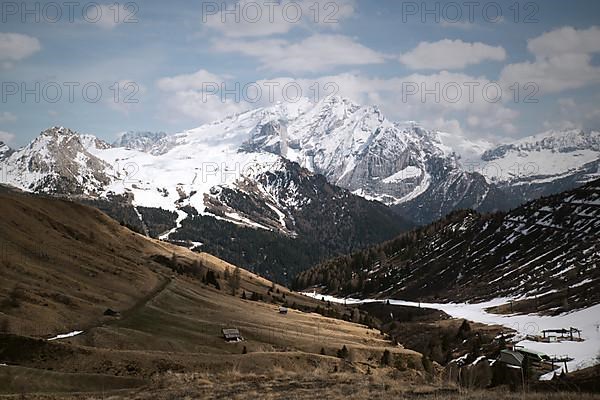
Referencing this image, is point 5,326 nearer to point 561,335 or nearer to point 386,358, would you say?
point 386,358

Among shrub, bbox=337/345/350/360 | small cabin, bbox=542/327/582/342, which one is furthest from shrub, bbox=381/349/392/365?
small cabin, bbox=542/327/582/342

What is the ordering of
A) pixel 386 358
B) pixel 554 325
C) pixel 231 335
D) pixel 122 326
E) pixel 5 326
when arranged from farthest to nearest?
pixel 554 325 < pixel 386 358 < pixel 231 335 < pixel 122 326 < pixel 5 326

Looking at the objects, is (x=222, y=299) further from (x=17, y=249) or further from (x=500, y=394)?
(x=500, y=394)

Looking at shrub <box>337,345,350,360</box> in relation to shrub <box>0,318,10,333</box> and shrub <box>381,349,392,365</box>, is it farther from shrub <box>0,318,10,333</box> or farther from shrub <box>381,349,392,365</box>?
shrub <box>0,318,10,333</box>

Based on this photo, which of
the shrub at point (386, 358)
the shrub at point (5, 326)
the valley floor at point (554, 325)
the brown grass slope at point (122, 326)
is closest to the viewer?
the brown grass slope at point (122, 326)

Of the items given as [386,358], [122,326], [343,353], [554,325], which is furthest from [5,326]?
[554,325]

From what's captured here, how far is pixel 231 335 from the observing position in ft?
313

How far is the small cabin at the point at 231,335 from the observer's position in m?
94.3

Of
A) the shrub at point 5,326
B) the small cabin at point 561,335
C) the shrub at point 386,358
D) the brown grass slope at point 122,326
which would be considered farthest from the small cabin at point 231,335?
the small cabin at point 561,335

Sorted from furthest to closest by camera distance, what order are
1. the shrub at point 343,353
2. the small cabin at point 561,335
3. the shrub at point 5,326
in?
the small cabin at point 561,335 → the shrub at point 343,353 → the shrub at point 5,326

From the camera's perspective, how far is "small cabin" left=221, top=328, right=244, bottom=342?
3711 inches

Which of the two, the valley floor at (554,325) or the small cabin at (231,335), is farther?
the small cabin at (231,335)

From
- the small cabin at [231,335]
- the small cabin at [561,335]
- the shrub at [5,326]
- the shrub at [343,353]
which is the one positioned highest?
the shrub at [5,326]

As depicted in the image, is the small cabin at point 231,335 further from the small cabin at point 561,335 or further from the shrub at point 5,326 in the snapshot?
the small cabin at point 561,335
